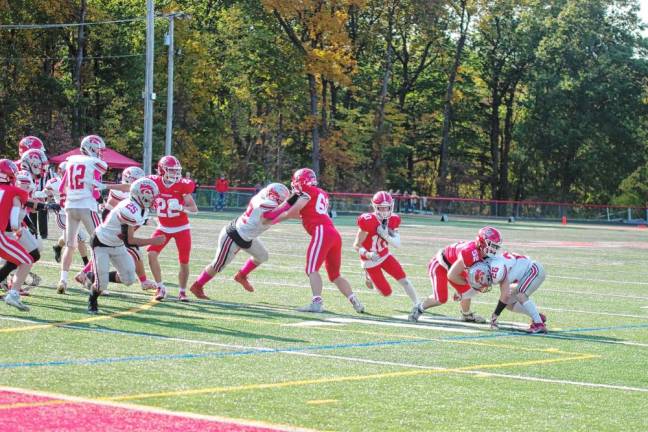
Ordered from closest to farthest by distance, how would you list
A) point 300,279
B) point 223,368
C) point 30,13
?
1. point 223,368
2. point 300,279
3. point 30,13

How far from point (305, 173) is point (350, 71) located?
50874 mm

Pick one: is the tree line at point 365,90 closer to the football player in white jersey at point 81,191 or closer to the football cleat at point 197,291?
A: the football player in white jersey at point 81,191

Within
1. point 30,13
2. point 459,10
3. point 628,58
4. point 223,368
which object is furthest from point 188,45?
point 223,368

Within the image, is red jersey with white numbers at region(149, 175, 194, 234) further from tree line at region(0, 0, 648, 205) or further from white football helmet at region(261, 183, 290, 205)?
tree line at region(0, 0, 648, 205)

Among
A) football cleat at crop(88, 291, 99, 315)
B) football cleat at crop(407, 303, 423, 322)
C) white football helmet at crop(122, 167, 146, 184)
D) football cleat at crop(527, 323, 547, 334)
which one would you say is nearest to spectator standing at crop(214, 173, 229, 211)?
white football helmet at crop(122, 167, 146, 184)

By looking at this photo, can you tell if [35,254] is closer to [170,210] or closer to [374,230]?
[170,210]

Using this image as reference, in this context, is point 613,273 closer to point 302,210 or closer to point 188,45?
point 302,210

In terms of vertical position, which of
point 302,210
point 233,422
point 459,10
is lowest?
point 233,422

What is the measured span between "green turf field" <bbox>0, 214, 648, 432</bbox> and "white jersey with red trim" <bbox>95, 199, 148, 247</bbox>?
819mm

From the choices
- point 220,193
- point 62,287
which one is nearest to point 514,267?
point 62,287

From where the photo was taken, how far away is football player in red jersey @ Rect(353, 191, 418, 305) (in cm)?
1477

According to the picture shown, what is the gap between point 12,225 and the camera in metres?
13.1

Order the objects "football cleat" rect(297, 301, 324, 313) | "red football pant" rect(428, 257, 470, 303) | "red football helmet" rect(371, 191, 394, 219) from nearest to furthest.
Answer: "red football pant" rect(428, 257, 470, 303), "football cleat" rect(297, 301, 324, 313), "red football helmet" rect(371, 191, 394, 219)

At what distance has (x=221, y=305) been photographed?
47.4 feet
